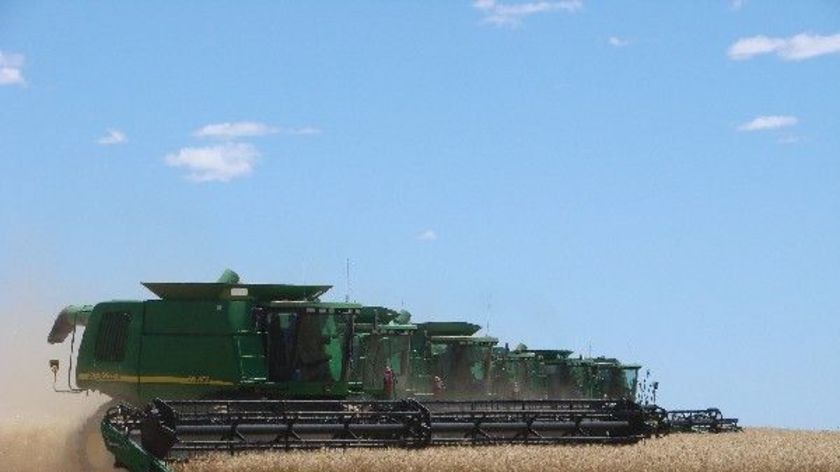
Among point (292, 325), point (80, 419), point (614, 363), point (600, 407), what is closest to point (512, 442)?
point (600, 407)

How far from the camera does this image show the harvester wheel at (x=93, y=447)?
24.4m

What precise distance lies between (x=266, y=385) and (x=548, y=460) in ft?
20.2

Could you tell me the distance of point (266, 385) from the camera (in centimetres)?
2300

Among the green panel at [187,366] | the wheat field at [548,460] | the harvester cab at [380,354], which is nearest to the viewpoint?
the wheat field at [548,460]

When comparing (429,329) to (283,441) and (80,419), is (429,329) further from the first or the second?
(283,441)

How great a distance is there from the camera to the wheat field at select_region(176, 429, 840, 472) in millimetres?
16953

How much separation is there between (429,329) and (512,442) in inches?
734

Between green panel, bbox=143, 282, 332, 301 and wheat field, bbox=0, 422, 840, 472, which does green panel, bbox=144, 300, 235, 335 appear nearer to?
green panel, bbox=143, 282, 332, 301

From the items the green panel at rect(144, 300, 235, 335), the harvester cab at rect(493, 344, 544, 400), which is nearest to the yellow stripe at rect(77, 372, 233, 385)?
the green panel at rect(144, 300, 235, 335)

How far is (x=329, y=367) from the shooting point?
77.1ft

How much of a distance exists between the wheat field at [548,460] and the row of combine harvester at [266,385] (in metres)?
0.42

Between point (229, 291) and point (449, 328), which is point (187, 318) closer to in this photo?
point (229, 291)

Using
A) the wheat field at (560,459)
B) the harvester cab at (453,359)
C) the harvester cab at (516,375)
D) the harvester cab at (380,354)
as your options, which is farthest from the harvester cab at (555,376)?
the wheat field at (560,459)

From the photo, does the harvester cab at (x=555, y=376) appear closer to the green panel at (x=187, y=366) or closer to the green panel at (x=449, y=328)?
the green panel at (x=449, y=328)
